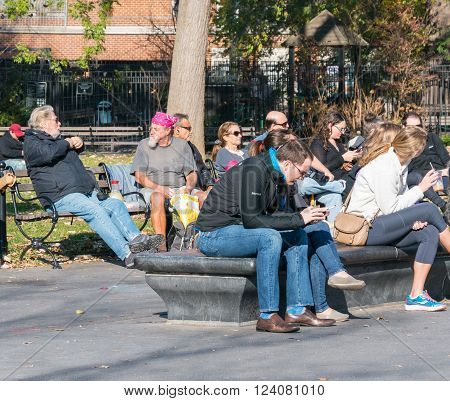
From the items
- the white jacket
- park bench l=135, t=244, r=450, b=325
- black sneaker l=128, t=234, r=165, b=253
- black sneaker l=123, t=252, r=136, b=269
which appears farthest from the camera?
black sneaker l=128, t=234, r=165, b=253

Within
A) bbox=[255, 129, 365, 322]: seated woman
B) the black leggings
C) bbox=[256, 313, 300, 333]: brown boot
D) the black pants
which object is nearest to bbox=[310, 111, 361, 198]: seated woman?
the black pants

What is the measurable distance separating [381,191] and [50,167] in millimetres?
3468

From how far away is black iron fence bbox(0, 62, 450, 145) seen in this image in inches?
987

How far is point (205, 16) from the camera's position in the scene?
16.8 m

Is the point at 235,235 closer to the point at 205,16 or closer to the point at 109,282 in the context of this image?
the point at 109,282

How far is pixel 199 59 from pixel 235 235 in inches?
383

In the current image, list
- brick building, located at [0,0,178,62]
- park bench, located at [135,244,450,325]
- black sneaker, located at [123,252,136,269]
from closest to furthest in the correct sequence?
park bench, located at [135,244,450,325] < black sneaker, located at [123,252,136,269] < brick building, located at [0,0,178,62]

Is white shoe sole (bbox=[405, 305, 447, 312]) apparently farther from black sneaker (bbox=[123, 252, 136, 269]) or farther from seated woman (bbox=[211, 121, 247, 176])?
seated woman (bbox=[211, 121, 247, 176])

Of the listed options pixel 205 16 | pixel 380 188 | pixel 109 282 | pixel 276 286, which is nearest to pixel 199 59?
pixel 205 16

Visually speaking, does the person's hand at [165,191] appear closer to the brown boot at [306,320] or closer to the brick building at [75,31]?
the brown boot at [306,320]

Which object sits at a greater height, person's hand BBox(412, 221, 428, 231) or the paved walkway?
person's hand BBox(412, 221, 428, 231)

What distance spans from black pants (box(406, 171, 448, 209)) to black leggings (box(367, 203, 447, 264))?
247 cm

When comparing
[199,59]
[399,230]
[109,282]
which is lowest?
[109,282]

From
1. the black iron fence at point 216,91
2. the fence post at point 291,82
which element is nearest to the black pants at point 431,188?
the fence post at point 291,82
